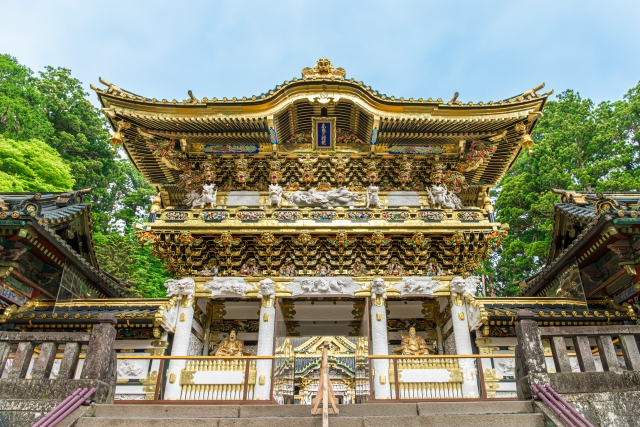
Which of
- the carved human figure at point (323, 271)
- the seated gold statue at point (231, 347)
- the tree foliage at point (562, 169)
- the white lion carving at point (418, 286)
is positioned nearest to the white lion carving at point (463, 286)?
the white lion carving at point (418, 286)

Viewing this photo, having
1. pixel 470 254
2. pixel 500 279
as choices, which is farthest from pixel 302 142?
pixel 500 279

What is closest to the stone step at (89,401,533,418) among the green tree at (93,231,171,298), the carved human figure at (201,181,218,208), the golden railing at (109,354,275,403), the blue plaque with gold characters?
the golden railing at (109,354,275,403)

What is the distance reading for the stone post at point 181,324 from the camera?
9.98 m

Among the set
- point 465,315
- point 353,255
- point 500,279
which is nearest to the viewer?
point 465,315

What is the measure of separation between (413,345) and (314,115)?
7.22 m

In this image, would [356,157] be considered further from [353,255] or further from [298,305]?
[298,305]

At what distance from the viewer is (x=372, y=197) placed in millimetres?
12414

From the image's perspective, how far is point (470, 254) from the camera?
38.9 ft

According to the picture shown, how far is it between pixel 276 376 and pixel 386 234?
454cm

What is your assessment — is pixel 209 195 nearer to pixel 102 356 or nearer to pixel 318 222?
pixel 318 222

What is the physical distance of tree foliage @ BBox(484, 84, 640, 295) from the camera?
73.8ft

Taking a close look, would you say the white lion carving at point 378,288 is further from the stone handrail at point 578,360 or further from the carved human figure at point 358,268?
the stone handrail at point 578,360

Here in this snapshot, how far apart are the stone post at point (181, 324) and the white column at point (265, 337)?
178cm

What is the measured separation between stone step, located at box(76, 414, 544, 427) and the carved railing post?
0.59m
